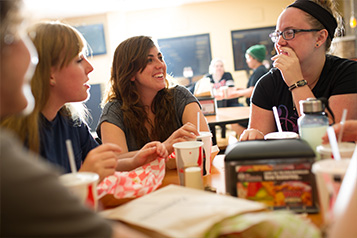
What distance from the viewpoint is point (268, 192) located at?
835 mm

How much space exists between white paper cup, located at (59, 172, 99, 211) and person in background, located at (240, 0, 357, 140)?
1.01m

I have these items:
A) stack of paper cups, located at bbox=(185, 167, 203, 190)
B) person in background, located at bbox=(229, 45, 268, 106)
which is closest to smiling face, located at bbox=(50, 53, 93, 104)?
stack of paper cups, located at bbox=(185, 167, 203, 190)

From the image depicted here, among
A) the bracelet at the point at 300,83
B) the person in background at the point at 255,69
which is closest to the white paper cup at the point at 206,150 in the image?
the bracelet at the point at 300,83

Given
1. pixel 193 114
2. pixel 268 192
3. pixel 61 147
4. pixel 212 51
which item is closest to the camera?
pixel 268 192

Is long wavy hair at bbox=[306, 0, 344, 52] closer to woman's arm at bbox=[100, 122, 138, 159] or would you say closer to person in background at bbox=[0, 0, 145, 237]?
woman's arm at bbox=[100, 122, 138, 159]

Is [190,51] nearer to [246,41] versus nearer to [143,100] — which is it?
[246,41]

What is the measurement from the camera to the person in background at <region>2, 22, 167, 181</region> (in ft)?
4.01

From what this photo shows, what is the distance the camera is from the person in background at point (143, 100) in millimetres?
1801

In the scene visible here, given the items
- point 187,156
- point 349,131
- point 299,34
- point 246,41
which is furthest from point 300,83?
point 246,41

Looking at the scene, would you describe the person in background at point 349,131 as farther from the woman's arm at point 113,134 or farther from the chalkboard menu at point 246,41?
the chalkboard menu at point 246,41

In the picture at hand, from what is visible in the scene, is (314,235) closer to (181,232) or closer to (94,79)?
(181,232)

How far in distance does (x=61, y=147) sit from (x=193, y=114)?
78 centimetres

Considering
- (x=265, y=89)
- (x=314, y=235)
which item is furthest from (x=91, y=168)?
(x=265, y=89)

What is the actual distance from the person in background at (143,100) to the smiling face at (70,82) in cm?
33
